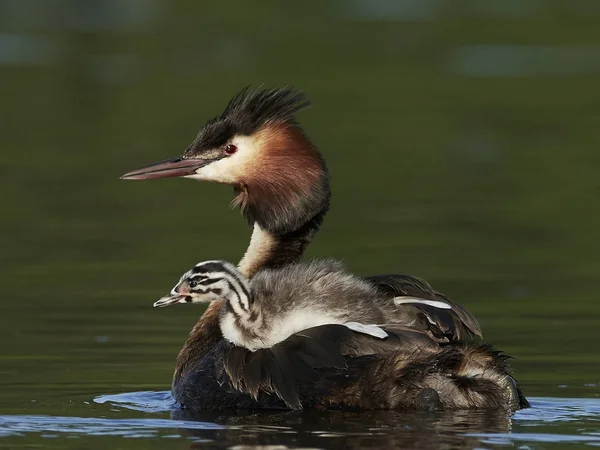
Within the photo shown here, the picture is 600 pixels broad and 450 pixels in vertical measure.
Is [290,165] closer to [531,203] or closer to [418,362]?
[418,362]

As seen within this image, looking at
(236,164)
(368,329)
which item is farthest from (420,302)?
(236,164)

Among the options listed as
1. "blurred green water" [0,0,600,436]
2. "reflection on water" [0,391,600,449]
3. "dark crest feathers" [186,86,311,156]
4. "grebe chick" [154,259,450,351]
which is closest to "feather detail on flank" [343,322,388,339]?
"grebe chick" [154,259,450,351]

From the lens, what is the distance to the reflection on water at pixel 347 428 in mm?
8078

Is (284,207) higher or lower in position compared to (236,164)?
lower

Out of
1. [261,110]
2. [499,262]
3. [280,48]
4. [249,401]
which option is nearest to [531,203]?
[499,262]

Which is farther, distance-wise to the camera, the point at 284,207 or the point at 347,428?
the point at 284,207

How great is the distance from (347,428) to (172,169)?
9.44ft

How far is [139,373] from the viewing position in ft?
33.9

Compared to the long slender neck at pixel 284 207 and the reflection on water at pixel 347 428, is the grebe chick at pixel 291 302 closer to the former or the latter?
the reflection on water at pixel 347 428

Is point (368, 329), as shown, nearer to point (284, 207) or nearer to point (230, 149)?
point (284, 207)

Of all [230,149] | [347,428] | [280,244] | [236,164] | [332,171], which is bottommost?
[347,428]

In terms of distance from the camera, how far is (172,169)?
1066cm

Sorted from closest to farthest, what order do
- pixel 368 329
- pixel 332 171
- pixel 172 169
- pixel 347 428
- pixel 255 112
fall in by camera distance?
1. pixel 347 428
2. pixel 368 329
3. pixel 255 112
4. pixel 172 169
5. pixel 332 171

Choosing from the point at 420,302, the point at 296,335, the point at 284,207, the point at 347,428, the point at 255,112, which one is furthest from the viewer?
the point at 255,112
